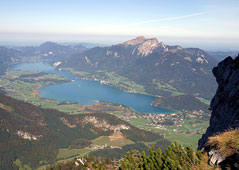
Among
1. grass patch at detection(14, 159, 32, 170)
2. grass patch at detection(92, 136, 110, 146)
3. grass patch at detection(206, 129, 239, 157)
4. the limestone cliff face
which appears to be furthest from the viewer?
grass patch at detection(92, 136, 110, 146)

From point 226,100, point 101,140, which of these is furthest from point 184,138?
point 226,100

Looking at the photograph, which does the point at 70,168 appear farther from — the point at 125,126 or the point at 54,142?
the point at 125,126

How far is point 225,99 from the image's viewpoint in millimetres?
46688

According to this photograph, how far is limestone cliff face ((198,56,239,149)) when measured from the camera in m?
41.1

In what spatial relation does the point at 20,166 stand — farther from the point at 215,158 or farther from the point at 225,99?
the point at 215,158

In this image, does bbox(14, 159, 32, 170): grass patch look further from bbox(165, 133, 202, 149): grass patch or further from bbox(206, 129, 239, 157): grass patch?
bbox(206, 129, 239, 157): grass patch

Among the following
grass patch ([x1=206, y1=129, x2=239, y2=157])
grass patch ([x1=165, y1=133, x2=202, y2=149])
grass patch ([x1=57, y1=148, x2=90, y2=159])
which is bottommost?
grass patch ([x1=165, y1=133, x2=202, y2=149])

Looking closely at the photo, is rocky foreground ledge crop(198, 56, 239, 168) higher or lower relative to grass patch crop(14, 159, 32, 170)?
higher

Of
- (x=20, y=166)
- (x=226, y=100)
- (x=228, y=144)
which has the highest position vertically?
(x=228, y=144)

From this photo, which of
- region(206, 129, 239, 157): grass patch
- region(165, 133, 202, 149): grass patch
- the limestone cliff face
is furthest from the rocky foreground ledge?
region(165, 133, 202, 149): grass patch

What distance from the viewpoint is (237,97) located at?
133ft

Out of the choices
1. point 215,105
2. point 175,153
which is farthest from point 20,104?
point 175,153

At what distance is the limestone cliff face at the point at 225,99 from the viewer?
4112 cm

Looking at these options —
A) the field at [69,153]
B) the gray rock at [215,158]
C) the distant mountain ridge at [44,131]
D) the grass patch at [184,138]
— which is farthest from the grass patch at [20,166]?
the gray rock at [215,158]
